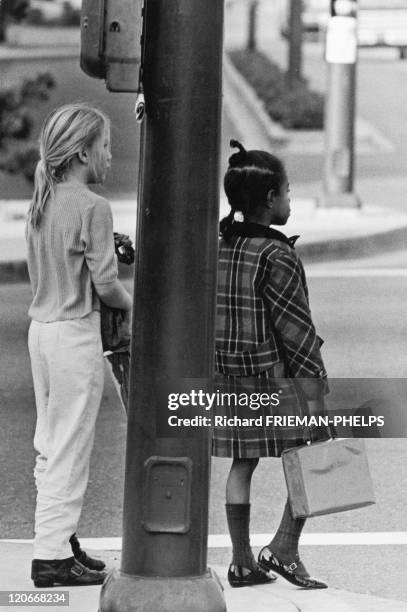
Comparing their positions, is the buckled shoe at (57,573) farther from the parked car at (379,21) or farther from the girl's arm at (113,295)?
the parked car at (379,21)

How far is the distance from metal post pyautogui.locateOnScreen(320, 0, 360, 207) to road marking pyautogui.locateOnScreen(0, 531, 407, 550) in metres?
8.89

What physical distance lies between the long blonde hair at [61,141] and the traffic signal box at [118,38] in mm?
632

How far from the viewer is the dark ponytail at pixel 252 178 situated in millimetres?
4551

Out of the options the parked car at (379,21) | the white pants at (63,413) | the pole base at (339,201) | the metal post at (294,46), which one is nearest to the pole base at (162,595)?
the white pants at (63,413)

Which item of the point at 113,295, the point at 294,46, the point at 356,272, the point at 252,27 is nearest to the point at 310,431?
the point at 113,295

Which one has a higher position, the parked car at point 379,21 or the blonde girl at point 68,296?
the parked car at point 379,21

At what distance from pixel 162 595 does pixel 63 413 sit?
2.61ft

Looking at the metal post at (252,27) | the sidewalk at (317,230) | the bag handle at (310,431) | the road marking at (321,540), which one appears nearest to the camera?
the bag handle at (310,431)

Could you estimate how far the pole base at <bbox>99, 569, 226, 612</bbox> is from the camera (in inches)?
152

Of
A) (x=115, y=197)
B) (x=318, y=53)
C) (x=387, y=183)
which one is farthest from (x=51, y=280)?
(x=318, y=53)

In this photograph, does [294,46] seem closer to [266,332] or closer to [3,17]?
[3,17]

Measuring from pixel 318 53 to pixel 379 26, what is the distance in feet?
20.5

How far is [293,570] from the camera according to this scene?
468 centimetres

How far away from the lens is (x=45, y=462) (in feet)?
14.9
